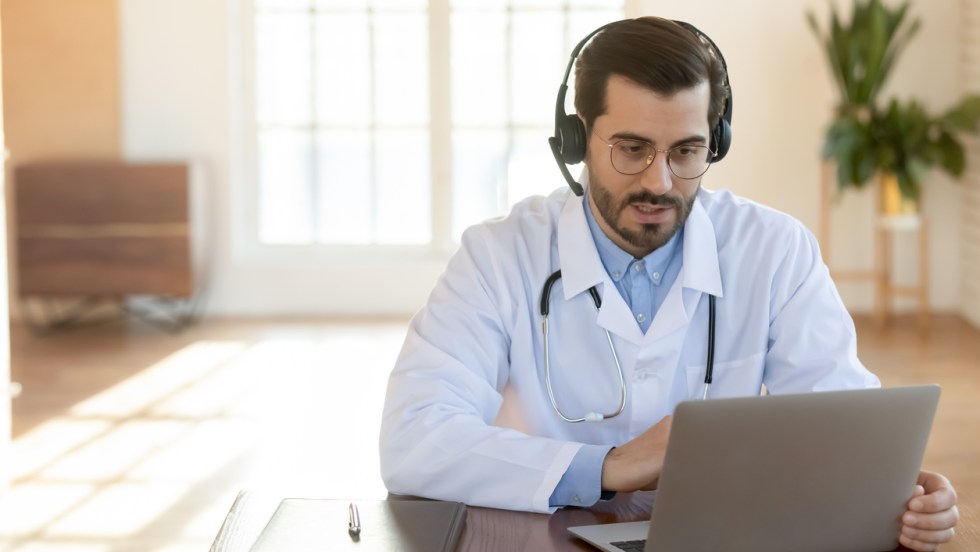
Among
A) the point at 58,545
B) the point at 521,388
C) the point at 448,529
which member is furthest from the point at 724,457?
the point at 58,545

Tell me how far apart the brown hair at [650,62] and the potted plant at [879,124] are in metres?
4.68

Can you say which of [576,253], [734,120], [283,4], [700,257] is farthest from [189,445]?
[734,120]

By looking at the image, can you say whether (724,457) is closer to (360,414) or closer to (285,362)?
(360,414)

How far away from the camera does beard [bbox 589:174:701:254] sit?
73.1 inches

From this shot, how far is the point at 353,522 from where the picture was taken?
143 cm

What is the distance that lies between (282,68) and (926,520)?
6.21 m

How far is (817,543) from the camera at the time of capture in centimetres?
137

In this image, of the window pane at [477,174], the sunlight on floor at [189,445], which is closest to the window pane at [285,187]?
the window pane at [477,174]

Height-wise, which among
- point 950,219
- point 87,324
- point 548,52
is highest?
point 548,52

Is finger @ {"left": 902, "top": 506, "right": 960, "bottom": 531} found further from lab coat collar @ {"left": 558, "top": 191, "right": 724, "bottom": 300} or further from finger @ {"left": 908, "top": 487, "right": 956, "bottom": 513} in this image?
lab coat collar @ {"left": 558, "top": 191, "right": 724, "bottom": 300}

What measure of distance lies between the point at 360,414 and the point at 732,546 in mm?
3574

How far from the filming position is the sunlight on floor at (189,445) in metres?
3.56

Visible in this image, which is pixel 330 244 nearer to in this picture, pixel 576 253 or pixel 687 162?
pixel 576 253

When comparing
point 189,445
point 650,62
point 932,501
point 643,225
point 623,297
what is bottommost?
point 189,445
